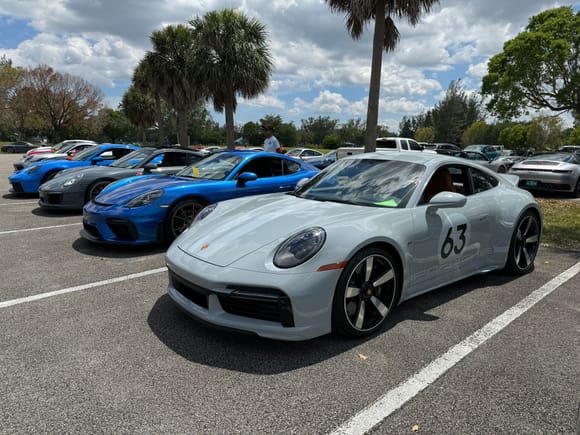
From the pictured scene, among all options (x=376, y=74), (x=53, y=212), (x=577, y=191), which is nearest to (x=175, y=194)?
(x=53, y=212)

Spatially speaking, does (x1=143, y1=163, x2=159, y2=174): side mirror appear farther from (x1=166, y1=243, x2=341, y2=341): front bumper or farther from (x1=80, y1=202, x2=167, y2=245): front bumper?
(x1=166, y1=243, x2=341, y2=341): front bumper

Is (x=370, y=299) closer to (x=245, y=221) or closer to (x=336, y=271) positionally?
(x=336, y=271)

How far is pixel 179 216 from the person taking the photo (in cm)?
525

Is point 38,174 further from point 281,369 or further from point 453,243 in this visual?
point 453,243

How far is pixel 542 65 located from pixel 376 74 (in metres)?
16.5

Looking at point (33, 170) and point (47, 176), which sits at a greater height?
point (33, 170)

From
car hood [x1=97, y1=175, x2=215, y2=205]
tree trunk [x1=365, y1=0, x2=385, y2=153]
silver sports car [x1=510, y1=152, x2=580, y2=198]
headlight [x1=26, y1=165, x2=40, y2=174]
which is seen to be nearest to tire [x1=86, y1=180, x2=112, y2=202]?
car hood [x1=97, y1=175, x2=215, y2=205]

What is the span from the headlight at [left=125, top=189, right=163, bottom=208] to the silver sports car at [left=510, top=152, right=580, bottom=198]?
31.3ft

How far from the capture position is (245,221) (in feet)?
10.5

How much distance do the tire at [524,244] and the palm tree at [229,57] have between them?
1444cm

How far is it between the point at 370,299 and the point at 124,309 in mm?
1991

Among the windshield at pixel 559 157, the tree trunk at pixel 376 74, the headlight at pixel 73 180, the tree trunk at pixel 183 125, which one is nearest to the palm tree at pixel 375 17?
the tree trunk at pixel 376 74

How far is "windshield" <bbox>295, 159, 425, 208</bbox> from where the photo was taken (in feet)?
11.0

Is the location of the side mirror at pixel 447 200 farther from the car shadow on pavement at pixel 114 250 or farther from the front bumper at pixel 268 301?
the car shadow on pavement at pixel 114 250
